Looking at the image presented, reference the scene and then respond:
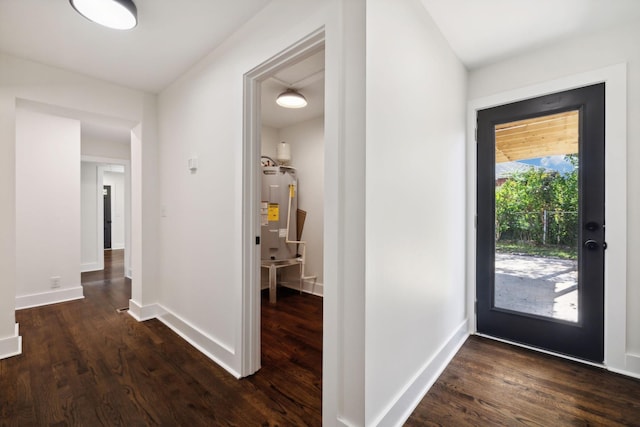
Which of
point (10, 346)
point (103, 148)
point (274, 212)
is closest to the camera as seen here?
point (10, 346)

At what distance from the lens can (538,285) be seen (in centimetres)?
237

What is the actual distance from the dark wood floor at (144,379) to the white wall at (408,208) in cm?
61

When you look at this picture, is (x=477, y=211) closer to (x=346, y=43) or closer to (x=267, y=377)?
(x=346, y=43)

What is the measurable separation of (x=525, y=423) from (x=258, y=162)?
2239mm

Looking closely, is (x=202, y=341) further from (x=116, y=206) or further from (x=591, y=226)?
(x=116, y=206)

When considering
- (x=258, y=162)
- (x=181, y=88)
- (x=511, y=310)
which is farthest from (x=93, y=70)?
(x=511, y=310)

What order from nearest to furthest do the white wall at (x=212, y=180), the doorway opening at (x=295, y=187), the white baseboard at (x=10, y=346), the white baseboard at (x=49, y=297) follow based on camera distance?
the white wall at (x=212, y=180) → the white baseboard at (x=10, y=346) → the doorway opening at (x=295, y=187) → the white baseboard at (x=49, y=297)

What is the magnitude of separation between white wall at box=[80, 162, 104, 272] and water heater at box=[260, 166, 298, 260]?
12.8 ft

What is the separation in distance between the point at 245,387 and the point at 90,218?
5398 mm

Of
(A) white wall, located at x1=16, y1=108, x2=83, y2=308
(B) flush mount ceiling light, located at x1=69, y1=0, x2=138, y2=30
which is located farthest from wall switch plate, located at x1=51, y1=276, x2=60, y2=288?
(B) flush mount ceiling light, located at x1=69, y1=0, x2=138, y2=30

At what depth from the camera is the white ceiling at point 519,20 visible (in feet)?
5.90

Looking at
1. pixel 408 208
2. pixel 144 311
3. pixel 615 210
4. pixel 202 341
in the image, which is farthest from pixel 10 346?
pixel 615 210

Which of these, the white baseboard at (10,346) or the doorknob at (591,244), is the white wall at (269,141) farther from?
the doorknob at (591,244)

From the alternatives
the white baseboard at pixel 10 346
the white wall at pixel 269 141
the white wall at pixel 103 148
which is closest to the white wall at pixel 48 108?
the white baseboard at pixel 10 346
